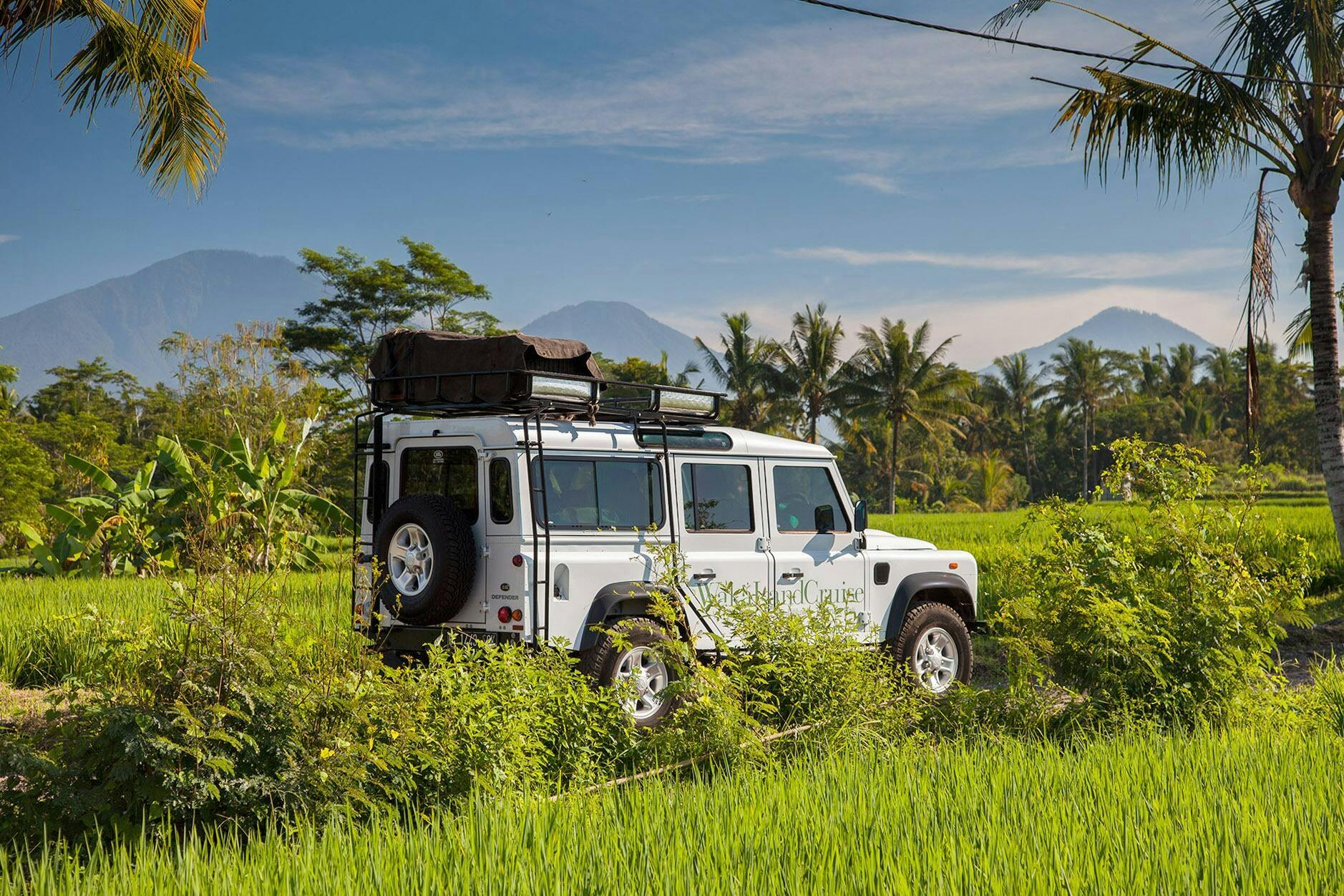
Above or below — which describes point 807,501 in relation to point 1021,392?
below

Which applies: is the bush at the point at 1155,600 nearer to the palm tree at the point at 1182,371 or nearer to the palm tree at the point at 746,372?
the palm tree at the point at 746,372

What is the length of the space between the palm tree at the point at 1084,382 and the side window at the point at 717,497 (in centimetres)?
6487

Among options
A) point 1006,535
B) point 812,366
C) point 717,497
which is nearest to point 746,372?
point 812,366

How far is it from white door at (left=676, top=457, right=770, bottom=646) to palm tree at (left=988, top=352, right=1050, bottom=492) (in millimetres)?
66951

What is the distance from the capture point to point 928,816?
4.39m

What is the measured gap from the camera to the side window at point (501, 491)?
7.08m

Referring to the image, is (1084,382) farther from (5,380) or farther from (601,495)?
(601,495)

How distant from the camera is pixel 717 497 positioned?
8180 millimetres

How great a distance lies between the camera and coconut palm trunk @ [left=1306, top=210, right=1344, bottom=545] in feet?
43.8

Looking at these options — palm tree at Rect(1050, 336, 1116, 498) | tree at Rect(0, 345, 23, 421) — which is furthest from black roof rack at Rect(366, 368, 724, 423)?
palm tree at Rect(1050, 336, 1116, 498)

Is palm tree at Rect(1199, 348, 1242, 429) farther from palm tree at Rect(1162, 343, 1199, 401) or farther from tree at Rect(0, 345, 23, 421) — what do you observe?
tree at Rect(0, 345, 23, 421)

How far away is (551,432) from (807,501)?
2.40 m

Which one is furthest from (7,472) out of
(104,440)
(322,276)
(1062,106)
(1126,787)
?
(1126,787)

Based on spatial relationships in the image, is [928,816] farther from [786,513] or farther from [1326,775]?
[786,513]
